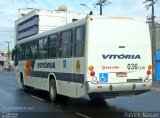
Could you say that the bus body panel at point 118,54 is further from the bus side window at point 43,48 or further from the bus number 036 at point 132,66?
the bus side window at point 43,48

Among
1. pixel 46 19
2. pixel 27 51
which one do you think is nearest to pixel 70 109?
pixel 27 51

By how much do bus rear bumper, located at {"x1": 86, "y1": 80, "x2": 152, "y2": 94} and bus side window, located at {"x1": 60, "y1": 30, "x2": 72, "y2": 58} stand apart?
2.25m

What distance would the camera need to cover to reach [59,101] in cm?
1722

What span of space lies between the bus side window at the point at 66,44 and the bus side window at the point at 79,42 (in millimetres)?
646

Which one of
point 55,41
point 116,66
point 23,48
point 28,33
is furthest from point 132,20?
point 28,33

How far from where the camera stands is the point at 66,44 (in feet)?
51.3

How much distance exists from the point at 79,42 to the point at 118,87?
7.09 ft

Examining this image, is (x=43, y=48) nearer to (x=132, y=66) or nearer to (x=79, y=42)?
(x=79, y=42)

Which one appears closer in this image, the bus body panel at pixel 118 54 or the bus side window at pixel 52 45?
the bus body panel at pixel 118 54

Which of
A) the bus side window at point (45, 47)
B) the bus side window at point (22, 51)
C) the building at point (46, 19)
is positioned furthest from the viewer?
the building at point (46, 19)

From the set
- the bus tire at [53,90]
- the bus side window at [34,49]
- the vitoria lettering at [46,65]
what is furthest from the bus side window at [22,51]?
the bus tire at [53,90]

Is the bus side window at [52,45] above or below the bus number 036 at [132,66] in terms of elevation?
above

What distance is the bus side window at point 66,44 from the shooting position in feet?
50.0

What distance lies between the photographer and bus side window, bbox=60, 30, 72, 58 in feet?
50.0
